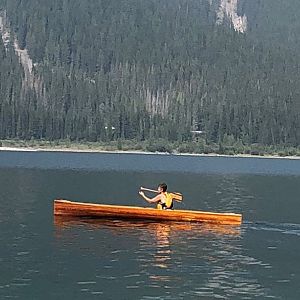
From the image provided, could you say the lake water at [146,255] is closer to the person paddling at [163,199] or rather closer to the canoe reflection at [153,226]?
the canoe reflection at [153,226]

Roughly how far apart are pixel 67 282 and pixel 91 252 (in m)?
8.01

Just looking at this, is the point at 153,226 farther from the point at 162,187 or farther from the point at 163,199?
the point at 162,187

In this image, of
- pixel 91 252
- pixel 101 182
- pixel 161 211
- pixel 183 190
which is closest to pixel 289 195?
pixel 183 190

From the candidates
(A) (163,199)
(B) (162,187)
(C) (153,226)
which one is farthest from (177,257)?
(A) (163,199)

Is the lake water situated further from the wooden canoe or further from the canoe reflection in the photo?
the wooden canoe

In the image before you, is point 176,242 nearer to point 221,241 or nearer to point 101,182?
point 221,241

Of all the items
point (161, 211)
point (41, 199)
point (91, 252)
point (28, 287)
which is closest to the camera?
point (28, 287)

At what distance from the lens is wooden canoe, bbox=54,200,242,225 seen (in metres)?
61.3

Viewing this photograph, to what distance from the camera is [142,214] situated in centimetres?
6166

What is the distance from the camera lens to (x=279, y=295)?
39.5 m

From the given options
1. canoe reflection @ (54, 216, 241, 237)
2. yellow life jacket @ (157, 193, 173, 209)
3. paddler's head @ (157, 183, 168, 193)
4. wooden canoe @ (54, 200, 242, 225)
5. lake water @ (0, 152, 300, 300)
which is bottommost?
lake water @ (0, 152, 300, 300)

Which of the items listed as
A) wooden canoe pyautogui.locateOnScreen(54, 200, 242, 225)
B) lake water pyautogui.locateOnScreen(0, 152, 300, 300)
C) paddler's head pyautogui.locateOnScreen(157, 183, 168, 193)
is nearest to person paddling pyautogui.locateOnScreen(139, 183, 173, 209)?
paddler's head pyautogui.locateOnScreen(157, 183, 168, 193)

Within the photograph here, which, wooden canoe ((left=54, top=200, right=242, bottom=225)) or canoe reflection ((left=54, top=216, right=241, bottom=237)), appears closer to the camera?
canoe reflection ((left=54, top=216, right=241, bottom=237))

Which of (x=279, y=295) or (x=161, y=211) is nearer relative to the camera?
(x=279, y=295)
